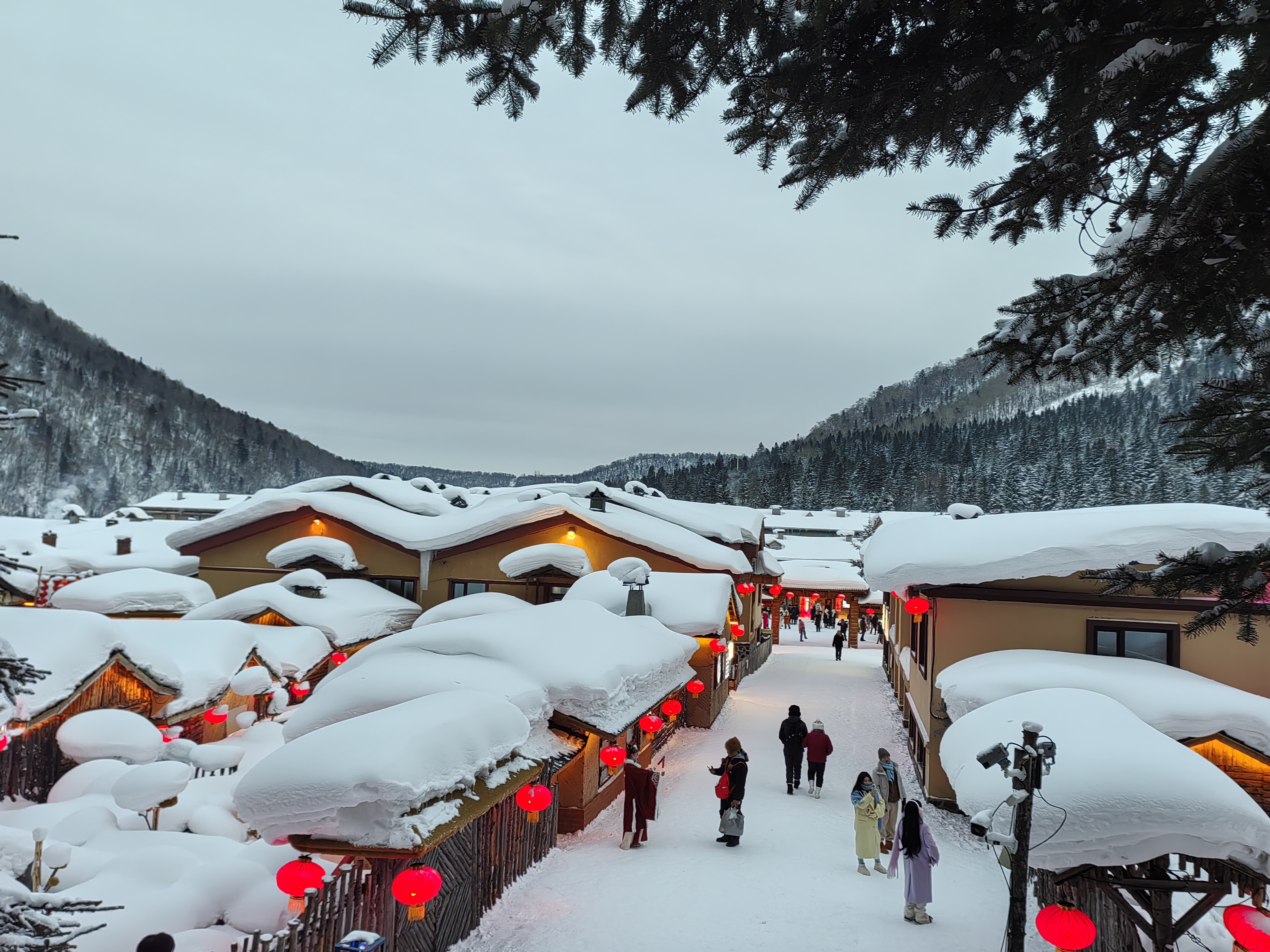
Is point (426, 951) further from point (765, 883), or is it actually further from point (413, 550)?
point (413, 550)

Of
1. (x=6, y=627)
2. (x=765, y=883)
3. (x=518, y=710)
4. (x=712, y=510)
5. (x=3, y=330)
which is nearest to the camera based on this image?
(x=518, y=710)

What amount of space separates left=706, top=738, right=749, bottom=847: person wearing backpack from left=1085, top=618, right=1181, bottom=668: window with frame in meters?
6.24

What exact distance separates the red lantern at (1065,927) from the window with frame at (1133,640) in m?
7.55

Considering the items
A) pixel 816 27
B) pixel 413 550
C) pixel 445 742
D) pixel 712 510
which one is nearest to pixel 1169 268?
pixel 816 27

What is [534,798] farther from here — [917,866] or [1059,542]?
[1059,542]

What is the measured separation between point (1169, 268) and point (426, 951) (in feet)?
27.6

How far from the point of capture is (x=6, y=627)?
14.7 m

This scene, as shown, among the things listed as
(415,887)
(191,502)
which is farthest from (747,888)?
(191,502)

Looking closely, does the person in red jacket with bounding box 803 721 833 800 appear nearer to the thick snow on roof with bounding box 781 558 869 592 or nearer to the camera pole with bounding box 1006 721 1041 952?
the camera pole with bounding box 1006 721 1041 952

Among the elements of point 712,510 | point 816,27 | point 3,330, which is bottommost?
point 712,510

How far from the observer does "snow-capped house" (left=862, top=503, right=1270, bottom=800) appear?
11594 millimetres

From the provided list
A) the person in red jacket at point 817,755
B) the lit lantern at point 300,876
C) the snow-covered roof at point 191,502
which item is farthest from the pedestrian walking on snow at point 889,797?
the snow-covered roof at point 191,502

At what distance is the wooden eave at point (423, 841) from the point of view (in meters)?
6.11

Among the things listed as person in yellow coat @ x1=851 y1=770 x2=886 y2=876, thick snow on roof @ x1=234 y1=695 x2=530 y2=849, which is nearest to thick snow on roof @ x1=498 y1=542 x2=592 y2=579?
person in yellow coat @ x1=851 y1=770 x2=886 y2=876
